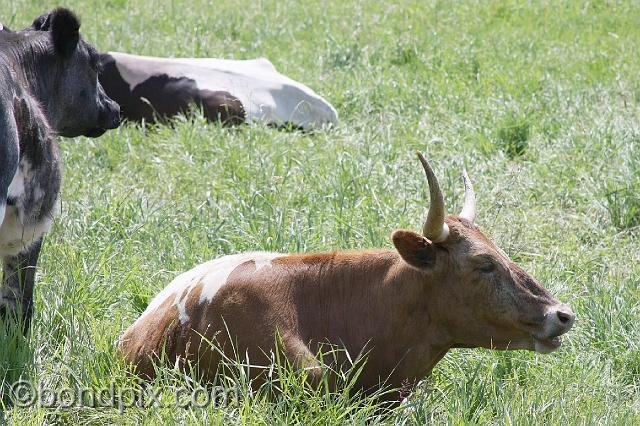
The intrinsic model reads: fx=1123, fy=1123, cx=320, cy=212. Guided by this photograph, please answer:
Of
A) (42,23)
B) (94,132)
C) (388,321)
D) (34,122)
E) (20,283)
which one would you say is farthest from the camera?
(94,132)

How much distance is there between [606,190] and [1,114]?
452 centimetres

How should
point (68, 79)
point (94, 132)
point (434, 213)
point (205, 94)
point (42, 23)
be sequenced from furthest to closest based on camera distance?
point (205, 94)
point (94, 132)
point (42, 23)
point (68, 79)
point (434, 213)

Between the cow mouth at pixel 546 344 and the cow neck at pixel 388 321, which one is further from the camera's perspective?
the cow neck at pixel 388 321

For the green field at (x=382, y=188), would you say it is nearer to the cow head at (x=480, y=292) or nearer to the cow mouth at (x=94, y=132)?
the cow head at (x=480, y=292)

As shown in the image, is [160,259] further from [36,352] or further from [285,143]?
[285,143]

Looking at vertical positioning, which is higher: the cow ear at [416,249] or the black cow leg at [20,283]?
the cow ear at [416,249]

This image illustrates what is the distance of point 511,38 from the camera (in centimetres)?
1268

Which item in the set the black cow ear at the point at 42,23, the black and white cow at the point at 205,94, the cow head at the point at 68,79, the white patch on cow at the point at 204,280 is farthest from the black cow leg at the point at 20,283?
the black and white cow at the point at 205,94

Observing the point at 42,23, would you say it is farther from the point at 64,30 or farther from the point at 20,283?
the point at 20,283

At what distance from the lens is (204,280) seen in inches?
208

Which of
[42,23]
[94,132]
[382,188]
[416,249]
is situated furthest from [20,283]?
[382,188]

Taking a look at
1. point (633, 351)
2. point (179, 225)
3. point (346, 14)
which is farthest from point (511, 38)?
point (633, 351)

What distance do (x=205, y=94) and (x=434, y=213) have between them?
203 inches

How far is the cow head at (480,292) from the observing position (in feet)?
16.1
